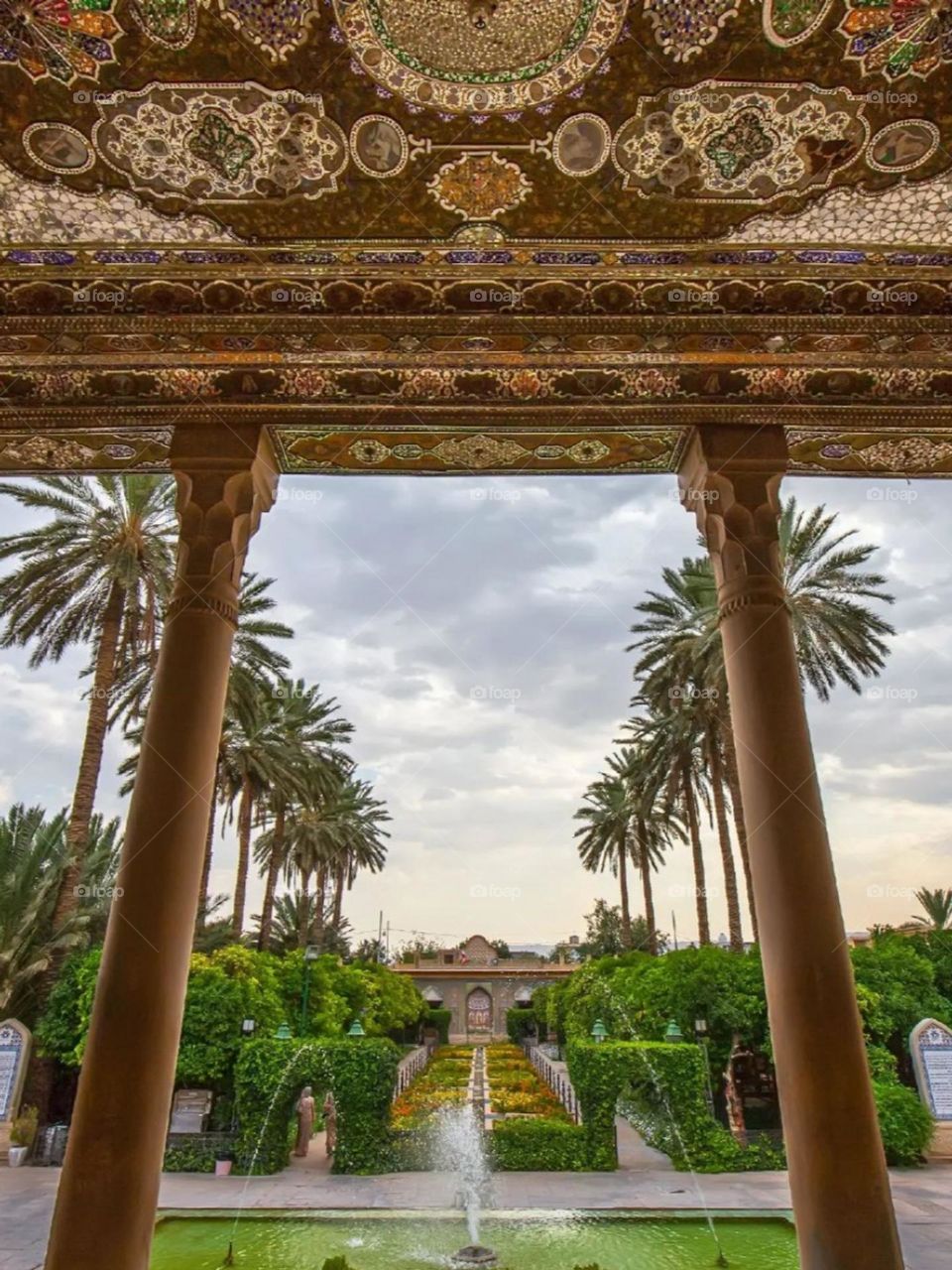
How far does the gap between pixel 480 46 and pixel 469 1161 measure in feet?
46.5

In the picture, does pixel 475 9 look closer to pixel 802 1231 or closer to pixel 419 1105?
pixel 802 1231

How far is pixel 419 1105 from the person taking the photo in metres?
17.9

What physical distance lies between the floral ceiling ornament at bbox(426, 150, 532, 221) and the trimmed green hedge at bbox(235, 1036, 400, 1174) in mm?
12001

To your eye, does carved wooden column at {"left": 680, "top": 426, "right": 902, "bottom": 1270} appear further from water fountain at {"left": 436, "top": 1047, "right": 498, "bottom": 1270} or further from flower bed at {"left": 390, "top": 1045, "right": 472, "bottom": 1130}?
flower bed at {"left": 390, "top": 1045, "right": 472, "bottom": 1130}

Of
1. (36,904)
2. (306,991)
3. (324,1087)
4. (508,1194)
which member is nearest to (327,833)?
(306,991)

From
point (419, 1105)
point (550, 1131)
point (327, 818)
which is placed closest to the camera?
point (550, 1131)

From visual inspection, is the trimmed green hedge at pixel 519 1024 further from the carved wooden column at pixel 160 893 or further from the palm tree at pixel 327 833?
the carved wooden column at pixel 160 893

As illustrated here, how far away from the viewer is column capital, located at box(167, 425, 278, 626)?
4730mm

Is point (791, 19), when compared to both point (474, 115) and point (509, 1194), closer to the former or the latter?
point (474, 115)

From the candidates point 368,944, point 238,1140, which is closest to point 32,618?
point 238,1140

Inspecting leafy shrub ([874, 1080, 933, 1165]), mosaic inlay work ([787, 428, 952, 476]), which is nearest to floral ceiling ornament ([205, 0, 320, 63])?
mosaic inlay work ([787, 428, 952, 476])

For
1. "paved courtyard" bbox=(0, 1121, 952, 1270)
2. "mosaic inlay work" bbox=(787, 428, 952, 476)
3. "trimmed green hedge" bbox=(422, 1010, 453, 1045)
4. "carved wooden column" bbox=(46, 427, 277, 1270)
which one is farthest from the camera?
"trimmed green hedge" bbox=(422, 1010, 453, 1045)

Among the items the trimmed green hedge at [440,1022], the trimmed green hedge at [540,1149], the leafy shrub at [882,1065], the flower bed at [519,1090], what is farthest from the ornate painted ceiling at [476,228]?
the trimmed green hedge at [440,1022]

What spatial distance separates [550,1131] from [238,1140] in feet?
16.1
